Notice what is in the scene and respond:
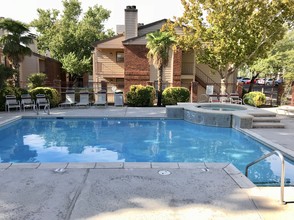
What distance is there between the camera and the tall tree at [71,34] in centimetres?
2713

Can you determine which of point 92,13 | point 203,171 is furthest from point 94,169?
point 92,13

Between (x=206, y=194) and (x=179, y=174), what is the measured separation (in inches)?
33.7

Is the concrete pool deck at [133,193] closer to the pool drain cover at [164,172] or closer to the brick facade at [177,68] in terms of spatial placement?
the pool drain cover at [164,172]

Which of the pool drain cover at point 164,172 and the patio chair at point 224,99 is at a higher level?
the patio chair at point 224,99

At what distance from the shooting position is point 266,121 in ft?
33.9

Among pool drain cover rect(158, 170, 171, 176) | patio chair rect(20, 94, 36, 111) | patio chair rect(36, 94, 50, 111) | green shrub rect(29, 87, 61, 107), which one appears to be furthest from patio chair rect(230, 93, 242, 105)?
pool drain cover rect(158, 170, 171, 176)

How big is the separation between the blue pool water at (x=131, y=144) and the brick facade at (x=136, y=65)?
8071 mm

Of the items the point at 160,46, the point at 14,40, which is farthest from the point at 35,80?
the point at 160,46

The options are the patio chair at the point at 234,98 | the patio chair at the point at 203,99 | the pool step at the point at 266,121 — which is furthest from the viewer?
the patio chair at the point at 203,99

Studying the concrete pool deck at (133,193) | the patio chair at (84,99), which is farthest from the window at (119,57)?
the concrete pool deck at (133,193)

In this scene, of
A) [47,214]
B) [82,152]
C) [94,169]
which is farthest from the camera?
[82,152]

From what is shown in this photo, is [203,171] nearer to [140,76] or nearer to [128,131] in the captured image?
[128,131]

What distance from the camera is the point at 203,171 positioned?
4914mm

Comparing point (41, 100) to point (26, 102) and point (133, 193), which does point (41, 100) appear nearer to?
point (26, 102)
